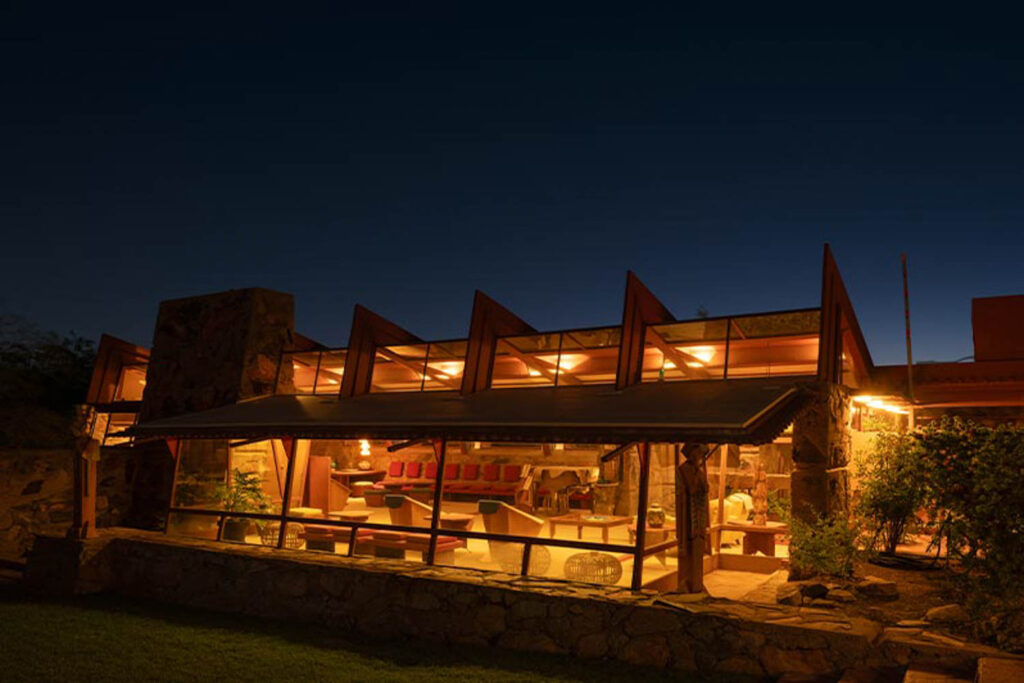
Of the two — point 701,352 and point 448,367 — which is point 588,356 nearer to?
point 701,352

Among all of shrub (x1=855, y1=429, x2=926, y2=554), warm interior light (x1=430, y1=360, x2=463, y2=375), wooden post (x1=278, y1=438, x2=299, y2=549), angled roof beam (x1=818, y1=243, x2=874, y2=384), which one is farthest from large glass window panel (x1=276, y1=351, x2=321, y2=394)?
shrub (x1=855, y1=429, x2=926, y2=554)

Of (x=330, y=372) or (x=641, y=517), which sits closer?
(x=641, y=517)

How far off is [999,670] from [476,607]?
451cm

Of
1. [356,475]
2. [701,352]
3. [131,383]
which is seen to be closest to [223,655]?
[701,352]

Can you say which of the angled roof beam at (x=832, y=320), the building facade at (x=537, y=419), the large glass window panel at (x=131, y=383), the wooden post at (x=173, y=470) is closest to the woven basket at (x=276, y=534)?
the building facade at (x=537, y=419)

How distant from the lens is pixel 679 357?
423 inches

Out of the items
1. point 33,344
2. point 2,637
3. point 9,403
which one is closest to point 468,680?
point 2,637

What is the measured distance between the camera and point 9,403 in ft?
66.3

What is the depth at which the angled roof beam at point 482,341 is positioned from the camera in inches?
457

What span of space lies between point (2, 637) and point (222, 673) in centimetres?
287

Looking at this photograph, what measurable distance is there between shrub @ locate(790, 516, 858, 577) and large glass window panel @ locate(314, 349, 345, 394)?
8.85 metres

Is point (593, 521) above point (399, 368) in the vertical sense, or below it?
below

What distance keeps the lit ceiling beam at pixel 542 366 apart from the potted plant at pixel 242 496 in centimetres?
501

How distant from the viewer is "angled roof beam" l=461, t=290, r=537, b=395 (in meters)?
11.6
